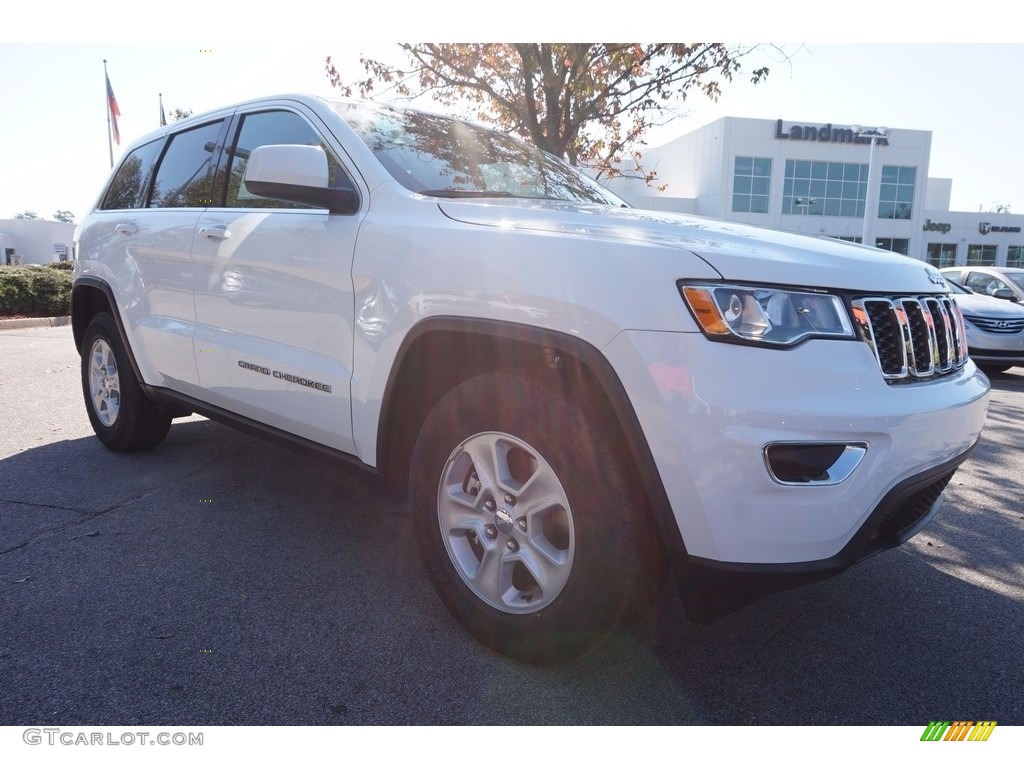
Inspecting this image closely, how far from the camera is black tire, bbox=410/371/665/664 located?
6.49 ft

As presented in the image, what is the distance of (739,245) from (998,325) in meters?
8.91

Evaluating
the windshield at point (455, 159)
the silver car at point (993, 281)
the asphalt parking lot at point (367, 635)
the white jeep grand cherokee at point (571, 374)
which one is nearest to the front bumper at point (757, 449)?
the white jeep grand cherokee at point (571, 374)

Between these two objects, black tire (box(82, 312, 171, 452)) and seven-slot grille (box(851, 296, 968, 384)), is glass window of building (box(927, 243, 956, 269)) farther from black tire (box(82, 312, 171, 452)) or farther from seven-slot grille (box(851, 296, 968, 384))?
black tire (box(82, 312, 171, 452))

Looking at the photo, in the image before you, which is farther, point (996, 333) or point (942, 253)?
point (942, 253)

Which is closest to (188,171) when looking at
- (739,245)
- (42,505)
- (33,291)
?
(42,505)

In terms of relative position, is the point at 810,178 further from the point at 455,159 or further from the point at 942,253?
the point at 455,159

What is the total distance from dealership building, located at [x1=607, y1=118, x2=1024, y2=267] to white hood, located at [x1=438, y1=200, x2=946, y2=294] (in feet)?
144

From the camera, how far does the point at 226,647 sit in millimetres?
2344

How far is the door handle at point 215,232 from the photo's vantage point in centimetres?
328

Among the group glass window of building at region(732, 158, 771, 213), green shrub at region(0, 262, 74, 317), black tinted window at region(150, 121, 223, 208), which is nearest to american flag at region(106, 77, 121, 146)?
green shrub at region(0, 262, 74, 317)

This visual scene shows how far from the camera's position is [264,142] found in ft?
11.0

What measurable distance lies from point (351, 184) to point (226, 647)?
1707mm

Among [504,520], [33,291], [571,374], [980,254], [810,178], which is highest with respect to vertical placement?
[810,178]

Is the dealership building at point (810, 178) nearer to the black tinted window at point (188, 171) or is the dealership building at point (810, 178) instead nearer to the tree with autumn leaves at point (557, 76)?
the tree with autumn leaves at point (557, 76)
